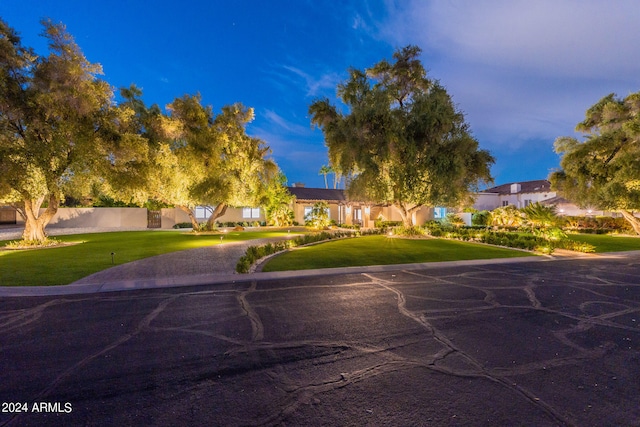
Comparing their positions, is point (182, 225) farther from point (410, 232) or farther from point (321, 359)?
point (321, 359)

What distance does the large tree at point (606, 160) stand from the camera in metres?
23.9

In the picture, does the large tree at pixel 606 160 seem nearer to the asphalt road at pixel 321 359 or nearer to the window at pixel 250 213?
the asphalt road at pixel 321 359

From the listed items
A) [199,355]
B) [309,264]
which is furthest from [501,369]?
[309,264]

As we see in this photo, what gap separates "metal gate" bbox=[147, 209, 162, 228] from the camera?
123 ft

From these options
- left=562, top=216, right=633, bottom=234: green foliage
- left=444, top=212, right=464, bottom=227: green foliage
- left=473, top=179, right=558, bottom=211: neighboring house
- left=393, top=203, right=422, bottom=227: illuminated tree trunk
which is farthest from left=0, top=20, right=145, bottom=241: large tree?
left=473, top=179, right=558, bottom=211: neighboring house

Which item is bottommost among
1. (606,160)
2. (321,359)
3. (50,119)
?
(321,359)

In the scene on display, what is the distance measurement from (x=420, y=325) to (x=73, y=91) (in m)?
18.9

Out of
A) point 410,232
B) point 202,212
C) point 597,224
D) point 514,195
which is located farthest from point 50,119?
point 514,195

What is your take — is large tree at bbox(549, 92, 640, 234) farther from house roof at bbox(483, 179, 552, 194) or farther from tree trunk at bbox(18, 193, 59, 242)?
tree trunk at bbox(18, 193, 59, 242)

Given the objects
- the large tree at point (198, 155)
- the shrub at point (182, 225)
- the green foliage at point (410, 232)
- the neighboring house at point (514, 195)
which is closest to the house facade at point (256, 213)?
the neighboring house at point (514, 195)

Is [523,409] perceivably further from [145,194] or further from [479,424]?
[145,194]

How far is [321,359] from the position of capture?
427 centimetres

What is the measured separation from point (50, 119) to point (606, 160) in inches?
1553

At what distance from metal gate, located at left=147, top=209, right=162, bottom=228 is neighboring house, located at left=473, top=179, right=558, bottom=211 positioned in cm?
4184
